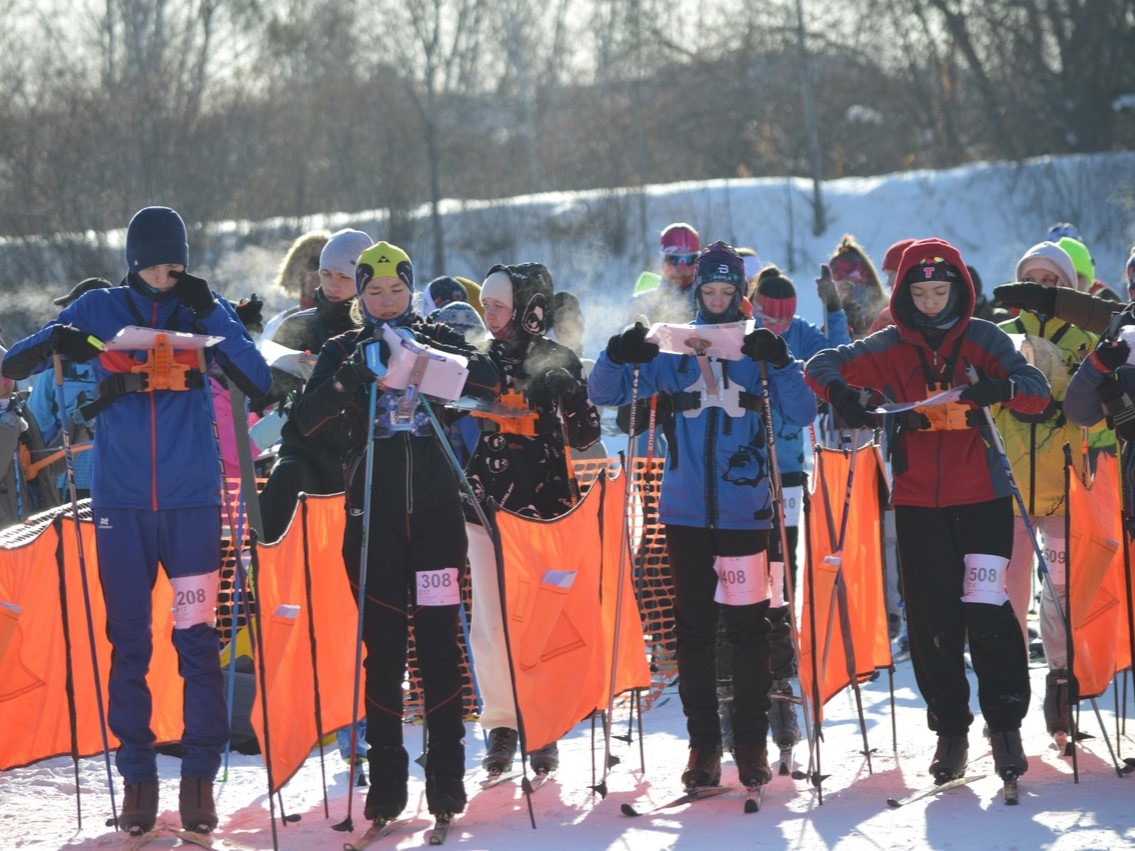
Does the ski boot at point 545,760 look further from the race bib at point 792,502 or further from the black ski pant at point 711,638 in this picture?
the race bib at point 792,502

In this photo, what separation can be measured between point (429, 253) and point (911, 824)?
63.0ft

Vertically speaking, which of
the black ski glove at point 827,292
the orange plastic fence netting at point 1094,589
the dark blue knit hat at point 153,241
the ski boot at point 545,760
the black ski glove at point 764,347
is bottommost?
the ski boot at point 545,760

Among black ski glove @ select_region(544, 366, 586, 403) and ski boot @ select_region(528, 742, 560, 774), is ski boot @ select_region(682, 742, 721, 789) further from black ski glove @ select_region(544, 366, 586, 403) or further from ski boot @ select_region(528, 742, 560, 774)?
black ski glove @ select_region(544, 366, 586, 403)

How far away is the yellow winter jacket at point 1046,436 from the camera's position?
6535 mm

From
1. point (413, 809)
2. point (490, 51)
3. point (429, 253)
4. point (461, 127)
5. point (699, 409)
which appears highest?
point (490, 51)

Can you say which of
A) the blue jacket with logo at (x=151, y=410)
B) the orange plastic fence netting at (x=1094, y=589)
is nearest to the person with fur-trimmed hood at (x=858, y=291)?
the orange plastic fence netting at (x=1094, y=589)

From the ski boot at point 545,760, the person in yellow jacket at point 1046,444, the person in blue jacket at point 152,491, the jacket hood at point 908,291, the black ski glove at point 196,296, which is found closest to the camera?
the person in blue jacket at point 152,491

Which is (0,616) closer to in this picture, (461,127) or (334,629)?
(334,629)

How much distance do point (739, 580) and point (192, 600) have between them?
74.7 inches

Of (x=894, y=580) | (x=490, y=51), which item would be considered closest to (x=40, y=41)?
(x=490, y=51)

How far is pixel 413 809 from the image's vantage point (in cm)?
568

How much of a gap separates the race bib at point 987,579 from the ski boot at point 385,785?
6.78 ft

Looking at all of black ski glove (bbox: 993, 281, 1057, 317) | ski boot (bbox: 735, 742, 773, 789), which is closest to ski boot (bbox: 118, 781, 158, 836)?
ski boot (bbox: 735, 742, 773, 789)

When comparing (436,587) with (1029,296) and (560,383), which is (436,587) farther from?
(1029,296)
